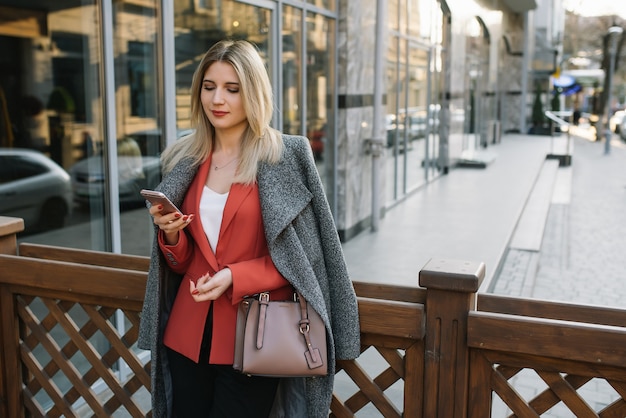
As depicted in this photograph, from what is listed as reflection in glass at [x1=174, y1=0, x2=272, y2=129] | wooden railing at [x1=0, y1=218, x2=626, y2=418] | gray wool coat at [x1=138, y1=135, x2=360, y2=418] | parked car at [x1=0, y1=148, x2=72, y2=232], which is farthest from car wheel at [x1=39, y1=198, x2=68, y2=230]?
gray wool coat at [x1=138, y1=135, x2=360, y2=418]

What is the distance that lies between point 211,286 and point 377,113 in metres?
7.24

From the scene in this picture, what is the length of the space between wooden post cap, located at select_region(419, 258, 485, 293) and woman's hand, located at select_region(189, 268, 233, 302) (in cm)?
66

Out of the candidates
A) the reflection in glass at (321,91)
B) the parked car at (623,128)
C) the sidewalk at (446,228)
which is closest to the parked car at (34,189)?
the sidewalk at (446,228)

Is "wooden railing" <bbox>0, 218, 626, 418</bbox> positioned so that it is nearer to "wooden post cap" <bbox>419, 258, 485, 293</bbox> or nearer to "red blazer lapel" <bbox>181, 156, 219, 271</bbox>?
"wooden post cap" <bbox>419, 258, 485, 293</bbox>

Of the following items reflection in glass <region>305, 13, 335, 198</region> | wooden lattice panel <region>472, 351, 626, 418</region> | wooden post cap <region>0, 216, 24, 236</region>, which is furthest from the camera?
reflection in glass <region>305, 13, 335, 198</region>

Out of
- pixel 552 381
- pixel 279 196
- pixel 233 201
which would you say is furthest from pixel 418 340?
pixel 233 201

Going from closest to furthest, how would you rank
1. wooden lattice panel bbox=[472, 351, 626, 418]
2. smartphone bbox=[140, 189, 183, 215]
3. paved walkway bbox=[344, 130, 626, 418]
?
smartphone bbox=[140, 189, 183, 215]
wooden lattice panel bbox=[472, 351, 626, 418]
paved walkway bbox=[344, 130, 626, 418]

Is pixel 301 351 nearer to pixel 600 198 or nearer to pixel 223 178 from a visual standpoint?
pixel 223 178

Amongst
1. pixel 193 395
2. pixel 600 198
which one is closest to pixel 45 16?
pixel 193 395

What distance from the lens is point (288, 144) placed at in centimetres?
235

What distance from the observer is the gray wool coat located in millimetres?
2223

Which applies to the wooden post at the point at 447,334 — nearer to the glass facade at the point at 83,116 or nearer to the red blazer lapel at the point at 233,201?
the red blazer lapel at the point at 233,201

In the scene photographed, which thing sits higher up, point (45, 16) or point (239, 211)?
point (45, 16)

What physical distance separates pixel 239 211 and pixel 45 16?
3.05 meters
